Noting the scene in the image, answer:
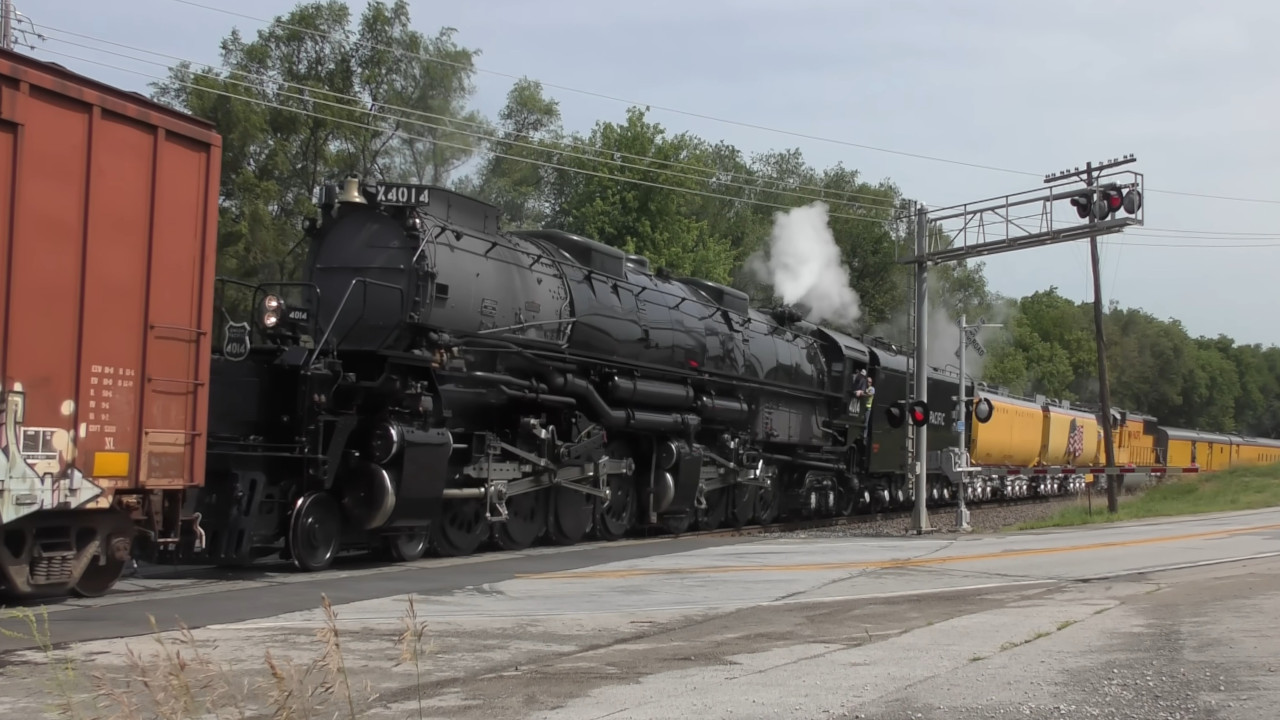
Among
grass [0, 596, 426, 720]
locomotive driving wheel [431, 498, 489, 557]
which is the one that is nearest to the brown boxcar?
grass [0, 596, 426, 720]

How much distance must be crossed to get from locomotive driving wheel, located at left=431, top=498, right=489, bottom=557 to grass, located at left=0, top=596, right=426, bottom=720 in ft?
20.1

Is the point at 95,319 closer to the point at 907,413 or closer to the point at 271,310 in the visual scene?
the point at 271,310

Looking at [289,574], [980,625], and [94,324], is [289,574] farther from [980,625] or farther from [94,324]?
[980,625]

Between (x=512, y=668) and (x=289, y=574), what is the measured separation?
5540 mm

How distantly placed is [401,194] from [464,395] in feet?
8.53

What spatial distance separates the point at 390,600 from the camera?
32.7 ft

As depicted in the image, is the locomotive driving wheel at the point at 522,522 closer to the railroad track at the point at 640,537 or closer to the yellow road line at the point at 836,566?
the railroad track at the point at 640,537

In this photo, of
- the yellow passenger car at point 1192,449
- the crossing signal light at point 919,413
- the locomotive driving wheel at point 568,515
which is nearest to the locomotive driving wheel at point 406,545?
the locomotive driving wheel at point 568,515

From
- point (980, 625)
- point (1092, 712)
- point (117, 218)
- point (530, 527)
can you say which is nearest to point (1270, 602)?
point (980, 625)

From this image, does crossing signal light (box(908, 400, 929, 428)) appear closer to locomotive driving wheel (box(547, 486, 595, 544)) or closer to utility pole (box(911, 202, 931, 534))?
utility pole (box(911, 202, 931, 534))

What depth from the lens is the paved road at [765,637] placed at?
242 inches

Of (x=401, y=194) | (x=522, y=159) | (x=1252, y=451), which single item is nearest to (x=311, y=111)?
(x=522, y=159)

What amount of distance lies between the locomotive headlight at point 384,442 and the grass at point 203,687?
4.55 metres

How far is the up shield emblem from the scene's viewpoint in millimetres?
11430
